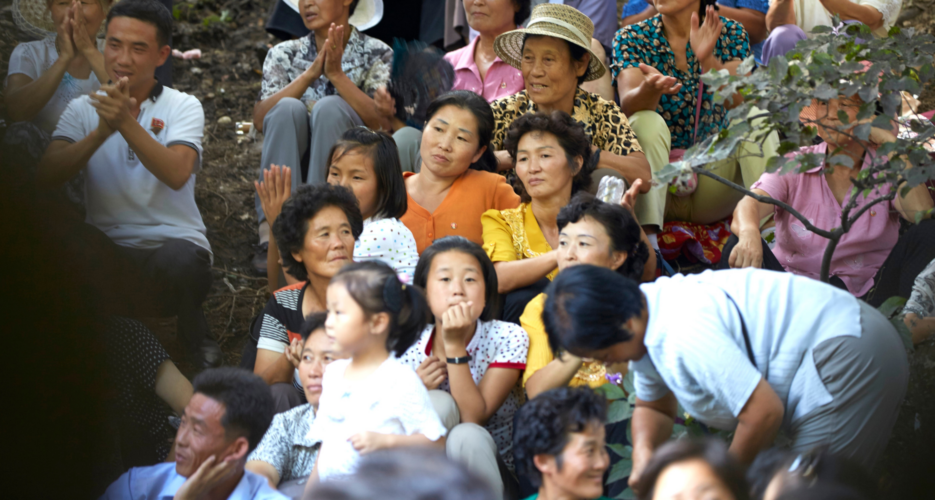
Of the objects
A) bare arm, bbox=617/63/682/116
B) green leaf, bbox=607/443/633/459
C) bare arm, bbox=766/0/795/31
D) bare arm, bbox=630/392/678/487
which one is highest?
bare arm, bbox=766/0/795/31

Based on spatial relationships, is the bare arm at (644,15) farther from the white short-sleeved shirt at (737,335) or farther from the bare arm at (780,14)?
the white short-sleeved shirt at (737,335)

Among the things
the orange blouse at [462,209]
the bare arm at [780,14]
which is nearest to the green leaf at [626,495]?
the orange blouse at [462,209]

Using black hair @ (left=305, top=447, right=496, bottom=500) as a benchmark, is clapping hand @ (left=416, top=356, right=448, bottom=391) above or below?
below

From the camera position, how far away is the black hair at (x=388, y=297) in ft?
6.15

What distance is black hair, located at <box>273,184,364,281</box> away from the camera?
255 cm

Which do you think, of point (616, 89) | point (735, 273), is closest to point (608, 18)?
point (616, 89)

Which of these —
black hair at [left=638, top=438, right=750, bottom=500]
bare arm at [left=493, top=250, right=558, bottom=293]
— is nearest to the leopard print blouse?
bare arm at [left=493, top=250, right=558, bottom=293]

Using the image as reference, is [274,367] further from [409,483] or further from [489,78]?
[489,78]

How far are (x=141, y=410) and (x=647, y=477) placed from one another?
1.61 meters

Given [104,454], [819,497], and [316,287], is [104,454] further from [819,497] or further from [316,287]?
[819,497]

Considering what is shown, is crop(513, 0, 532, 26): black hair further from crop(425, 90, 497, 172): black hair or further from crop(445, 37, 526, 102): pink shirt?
crop(425, 90, 497, 172): black hair

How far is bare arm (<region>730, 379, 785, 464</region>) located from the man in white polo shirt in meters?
2.12

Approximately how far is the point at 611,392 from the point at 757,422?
18.0 inches

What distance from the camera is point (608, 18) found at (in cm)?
449
